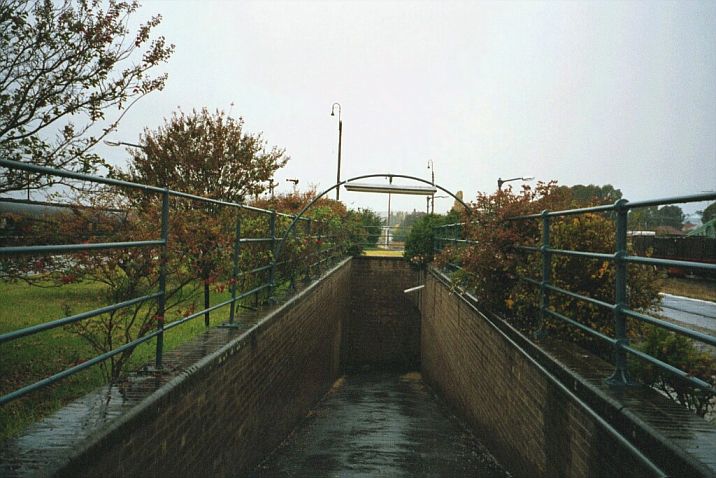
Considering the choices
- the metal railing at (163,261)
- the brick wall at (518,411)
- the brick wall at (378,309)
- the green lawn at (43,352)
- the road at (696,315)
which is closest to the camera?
the metal railing at (163,261)

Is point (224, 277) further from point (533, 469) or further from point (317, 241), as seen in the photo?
point (317, 241)

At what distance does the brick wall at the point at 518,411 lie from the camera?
3549 mm

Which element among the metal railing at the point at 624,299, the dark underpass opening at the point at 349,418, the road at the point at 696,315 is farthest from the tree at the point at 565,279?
the road at the point at 696,315

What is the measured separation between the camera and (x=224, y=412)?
15.9 ft

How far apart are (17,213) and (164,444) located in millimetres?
1644

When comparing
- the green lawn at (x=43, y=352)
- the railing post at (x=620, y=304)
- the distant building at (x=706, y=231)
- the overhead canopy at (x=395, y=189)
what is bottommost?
the green lawn at (x=43, y=352)

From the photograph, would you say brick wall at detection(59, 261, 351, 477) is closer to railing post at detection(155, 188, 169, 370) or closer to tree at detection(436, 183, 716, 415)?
railing post at detection(155, 188, 169, 370)

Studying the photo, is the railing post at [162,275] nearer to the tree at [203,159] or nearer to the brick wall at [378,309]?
the tree at [203,159]

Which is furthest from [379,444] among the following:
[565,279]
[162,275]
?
[162,275]

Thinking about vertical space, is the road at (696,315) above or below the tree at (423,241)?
below

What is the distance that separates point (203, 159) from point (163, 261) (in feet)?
40.5

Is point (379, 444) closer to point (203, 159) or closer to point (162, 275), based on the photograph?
point (162, 275)

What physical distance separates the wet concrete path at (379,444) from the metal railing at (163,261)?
216 cm

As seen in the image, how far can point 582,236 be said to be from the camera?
18.5 ft
